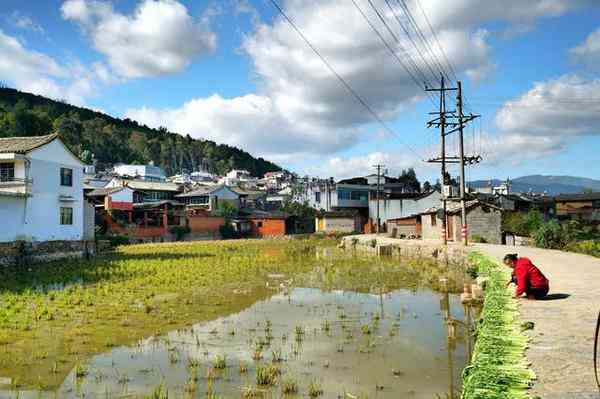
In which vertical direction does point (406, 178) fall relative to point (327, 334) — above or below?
above

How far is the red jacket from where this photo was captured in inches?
420

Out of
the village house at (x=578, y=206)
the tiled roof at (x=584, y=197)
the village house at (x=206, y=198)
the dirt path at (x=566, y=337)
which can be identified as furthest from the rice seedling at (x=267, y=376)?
the village house at (x=206, y=198)

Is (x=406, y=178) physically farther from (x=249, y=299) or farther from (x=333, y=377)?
(x=333, y=377)

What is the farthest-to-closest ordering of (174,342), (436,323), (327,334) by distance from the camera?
(436,323) → (327,334) → (174,342)

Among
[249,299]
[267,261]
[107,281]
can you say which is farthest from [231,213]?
[249,299]

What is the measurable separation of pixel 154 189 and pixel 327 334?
52292 millimetres

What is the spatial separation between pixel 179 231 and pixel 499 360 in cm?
4845

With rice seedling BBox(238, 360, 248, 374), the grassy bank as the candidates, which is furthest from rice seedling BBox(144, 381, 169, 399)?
the grassy bank

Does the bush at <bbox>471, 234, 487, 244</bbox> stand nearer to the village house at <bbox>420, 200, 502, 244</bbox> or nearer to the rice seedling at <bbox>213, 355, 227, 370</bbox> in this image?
the village house at <bbox>420, 200, 502, 244</bbox>

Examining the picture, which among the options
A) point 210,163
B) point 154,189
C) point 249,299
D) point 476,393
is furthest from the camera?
point 210,163

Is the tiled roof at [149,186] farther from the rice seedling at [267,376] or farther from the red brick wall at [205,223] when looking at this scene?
the rice seedling at [267,376]

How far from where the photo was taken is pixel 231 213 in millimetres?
60031

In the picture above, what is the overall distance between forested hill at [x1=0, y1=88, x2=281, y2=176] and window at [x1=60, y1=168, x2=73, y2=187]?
47235 millimetres

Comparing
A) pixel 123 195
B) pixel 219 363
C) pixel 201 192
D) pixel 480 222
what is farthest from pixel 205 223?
pixel 219 363
